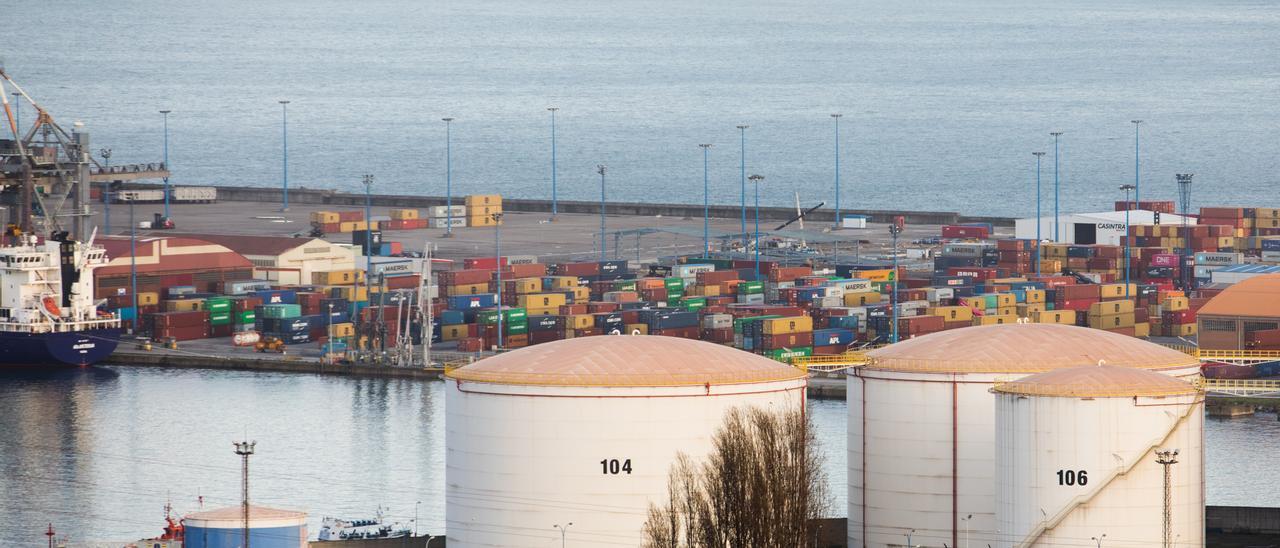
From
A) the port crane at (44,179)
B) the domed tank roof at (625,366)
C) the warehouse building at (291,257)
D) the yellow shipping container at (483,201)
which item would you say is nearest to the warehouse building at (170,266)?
the warehouse building at (291,257)

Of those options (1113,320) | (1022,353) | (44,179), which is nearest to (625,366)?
(1022,353)

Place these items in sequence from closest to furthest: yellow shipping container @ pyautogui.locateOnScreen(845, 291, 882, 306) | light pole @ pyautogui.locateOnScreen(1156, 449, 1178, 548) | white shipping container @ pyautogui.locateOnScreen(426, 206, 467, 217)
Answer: light pole @ pyautogui.locateOnScreen(1156, 449, 1178, 548), yellow shipping container @ pyautogui.locateOnScreen(845, 291, 882, 306), white shipping container @ pyautogui.locateOnScreen(426, 206, 467, 217)

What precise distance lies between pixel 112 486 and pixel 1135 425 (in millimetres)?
22067

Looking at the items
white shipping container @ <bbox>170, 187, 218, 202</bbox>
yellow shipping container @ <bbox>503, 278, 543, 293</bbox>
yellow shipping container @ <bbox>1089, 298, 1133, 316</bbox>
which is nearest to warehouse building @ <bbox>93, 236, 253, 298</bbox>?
yellow shipping container @ <bbox>503, 278, 543, 293</bbox>

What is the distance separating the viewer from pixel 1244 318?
2080 inches

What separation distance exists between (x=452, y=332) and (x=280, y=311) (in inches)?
191

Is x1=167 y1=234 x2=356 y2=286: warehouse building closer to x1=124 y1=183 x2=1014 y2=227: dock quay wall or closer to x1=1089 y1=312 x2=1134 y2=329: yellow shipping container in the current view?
x1=1089 y1=312 x2=1134 y2=329: yellow shipping container

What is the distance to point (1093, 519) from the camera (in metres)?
25.8

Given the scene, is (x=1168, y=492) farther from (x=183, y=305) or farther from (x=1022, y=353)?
(x=183, y=305)

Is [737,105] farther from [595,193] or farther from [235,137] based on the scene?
[595,193]

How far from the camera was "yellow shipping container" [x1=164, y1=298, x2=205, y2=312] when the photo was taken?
205 feet

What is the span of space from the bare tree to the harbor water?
991cm

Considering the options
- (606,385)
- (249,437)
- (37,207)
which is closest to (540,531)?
(606,385)

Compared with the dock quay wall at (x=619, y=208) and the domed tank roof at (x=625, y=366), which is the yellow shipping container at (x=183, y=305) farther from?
the domed tank roof at (x=625, y=366)
